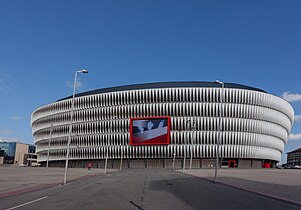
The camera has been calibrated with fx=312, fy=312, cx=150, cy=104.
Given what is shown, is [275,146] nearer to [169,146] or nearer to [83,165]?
[169,146]

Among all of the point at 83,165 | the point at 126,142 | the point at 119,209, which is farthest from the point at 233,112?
the point at 119,209

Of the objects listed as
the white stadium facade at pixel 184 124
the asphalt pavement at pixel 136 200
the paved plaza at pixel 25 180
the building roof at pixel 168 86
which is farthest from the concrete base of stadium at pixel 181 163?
the asphalt pavement at pixel 136 200

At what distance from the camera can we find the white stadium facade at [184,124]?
101 meters

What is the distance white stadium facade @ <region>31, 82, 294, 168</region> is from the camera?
331 ft

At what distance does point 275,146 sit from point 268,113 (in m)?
14.1

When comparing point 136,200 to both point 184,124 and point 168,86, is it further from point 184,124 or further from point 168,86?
point 168,86

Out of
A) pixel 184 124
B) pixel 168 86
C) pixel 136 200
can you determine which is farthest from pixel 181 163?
pixel 136 200

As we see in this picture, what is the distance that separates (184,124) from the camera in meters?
102

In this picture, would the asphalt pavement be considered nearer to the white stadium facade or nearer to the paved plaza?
the paved plaza

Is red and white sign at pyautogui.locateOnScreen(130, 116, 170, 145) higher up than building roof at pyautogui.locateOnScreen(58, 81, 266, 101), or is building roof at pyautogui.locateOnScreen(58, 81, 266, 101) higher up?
building roof at pyautogui.locateOnScreen(58, 81, 266, 101)

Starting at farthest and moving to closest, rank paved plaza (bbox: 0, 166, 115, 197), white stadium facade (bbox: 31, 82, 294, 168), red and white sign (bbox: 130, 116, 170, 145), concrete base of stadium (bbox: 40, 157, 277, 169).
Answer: concrete base of stadium (bbox: 40, 157, 277, 169) → red and white sign (bbox: 130, 116, 170, 145) → white stadium facade (bbox: 31, 82, 294, 168) → paved plaza (bbox: 0, 166, 115, 197)

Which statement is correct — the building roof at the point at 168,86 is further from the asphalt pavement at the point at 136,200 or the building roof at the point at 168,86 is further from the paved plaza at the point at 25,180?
the asphalt pavement at the point at 136,200

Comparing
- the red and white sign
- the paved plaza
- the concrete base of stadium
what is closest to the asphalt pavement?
the paved plaza

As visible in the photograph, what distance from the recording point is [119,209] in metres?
11.9
